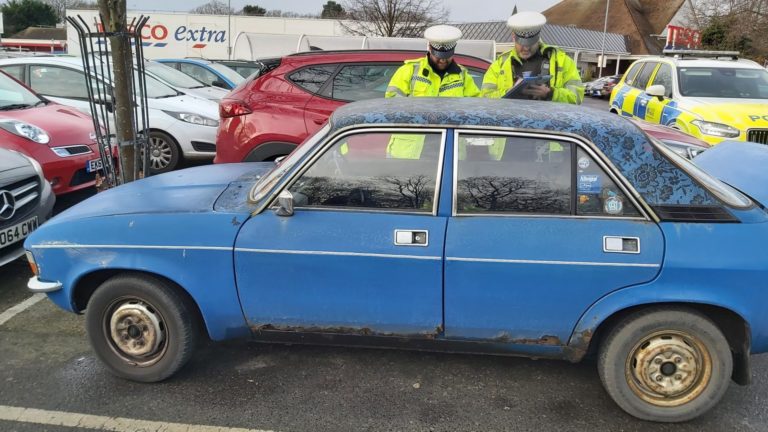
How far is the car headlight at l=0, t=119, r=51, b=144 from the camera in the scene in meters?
5.72

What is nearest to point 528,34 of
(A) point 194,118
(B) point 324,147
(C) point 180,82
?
(B) point 324,147

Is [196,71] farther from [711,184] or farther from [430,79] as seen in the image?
[711,184]

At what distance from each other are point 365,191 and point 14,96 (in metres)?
5.62

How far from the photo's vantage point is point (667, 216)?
282cm

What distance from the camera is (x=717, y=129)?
6.95 m

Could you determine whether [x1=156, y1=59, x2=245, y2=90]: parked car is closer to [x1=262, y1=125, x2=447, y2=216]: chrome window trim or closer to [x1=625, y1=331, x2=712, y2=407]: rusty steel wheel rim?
[x1=262, y1=125, x2=447, y2=216]: chrome window trim

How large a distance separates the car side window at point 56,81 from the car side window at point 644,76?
841 cm

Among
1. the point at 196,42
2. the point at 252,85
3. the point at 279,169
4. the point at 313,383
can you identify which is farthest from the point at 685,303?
the point at 196,42

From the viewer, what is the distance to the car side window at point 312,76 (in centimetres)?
578

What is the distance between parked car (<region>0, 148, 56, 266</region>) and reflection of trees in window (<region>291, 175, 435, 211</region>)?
2.70m

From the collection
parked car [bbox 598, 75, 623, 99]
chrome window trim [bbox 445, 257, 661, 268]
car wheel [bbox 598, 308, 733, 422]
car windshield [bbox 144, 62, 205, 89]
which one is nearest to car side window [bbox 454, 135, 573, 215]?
chrome window trim [bbox 445, 257, 661, 268]

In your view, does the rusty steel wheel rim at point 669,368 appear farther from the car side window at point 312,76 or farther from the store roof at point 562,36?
the store roof at point 562,36

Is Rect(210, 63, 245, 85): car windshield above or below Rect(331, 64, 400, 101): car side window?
above

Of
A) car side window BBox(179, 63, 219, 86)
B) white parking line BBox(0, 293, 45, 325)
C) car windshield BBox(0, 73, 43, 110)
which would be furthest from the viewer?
car side window BBox(179, 63, 219, 86)
